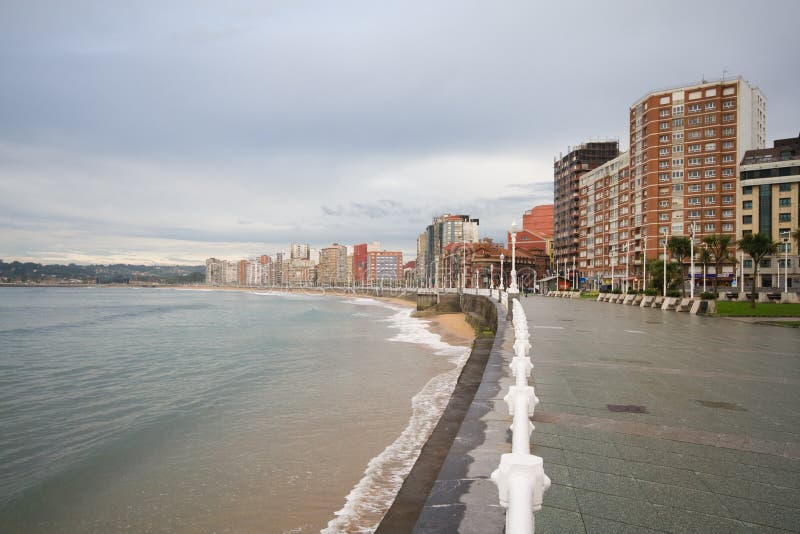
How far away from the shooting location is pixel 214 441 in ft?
32.8

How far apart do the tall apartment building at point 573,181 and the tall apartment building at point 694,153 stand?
31.7 metres

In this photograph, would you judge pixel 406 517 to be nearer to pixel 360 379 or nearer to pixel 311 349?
pixel 360 379

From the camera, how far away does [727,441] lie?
17.3ft

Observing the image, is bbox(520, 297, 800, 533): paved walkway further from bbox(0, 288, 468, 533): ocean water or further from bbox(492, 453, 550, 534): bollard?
bbox(0, 288, 468, 533): ocean water

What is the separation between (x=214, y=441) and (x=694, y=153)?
83.9m

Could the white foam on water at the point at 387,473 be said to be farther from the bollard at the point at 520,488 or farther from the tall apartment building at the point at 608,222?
the tall apartment building at the point at 608,222

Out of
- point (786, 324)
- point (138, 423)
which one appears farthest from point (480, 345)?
point (786, 324)

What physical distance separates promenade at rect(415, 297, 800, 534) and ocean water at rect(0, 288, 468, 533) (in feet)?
7.15

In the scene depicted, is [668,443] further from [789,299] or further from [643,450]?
[789,299]

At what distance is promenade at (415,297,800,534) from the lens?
11.7 ft

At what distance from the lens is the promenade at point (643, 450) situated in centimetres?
356

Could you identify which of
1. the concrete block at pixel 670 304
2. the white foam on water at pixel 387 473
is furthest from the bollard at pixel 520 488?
the concrete block at pixel 670 304

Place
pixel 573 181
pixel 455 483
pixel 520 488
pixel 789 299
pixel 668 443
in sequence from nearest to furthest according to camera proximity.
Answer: pixel 520 488 → pixel 455 483 → pixel 668 443 → pixel 789 299 → pixel 573 181

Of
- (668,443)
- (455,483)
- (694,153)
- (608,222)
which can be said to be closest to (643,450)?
(668,443)
